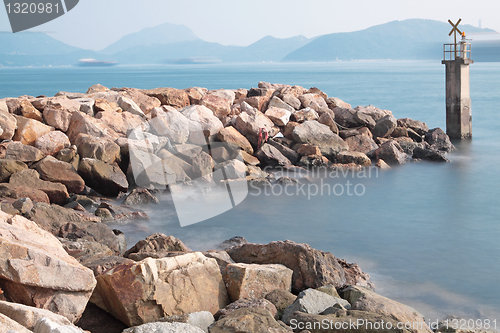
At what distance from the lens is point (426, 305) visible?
558cm

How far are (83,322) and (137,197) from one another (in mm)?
5423

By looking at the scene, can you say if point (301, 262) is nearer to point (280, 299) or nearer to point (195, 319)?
point (280, 299)

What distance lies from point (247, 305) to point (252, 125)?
877 cm

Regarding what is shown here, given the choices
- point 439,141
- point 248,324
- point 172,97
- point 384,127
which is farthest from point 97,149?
point 439,141

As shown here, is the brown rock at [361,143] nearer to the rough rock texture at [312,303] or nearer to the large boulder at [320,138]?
the large boulder at [320,138]

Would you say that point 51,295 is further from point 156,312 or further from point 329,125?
point 329,125

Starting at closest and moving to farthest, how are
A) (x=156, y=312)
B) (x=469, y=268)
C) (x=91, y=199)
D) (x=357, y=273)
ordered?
(x=156, y=312) → (x=357, y=273) → (x=469, y=268) → (x=91, y=199)

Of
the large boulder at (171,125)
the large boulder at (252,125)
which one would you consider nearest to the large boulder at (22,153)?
the large boulder at (171,125)

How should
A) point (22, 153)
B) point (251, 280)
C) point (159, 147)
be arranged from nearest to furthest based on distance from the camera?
point (251, 280) < point (22, 153) < point (159, 147)

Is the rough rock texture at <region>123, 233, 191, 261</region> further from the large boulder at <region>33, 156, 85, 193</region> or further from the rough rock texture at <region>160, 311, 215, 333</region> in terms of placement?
the large boulder at <region>33, 156, 85, 193</region>

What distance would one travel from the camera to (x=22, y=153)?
955 cm

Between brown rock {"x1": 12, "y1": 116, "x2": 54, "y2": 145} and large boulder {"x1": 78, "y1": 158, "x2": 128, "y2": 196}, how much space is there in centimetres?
153

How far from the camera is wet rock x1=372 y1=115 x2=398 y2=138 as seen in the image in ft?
48.0

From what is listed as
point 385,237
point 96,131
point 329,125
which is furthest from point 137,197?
point 329,125
